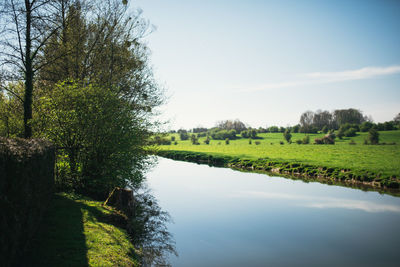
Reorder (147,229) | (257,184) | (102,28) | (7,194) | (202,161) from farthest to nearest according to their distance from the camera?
1. (202,161)
2. (257,184)
3. (102,28)
4. (147,229)
5. (7,194)

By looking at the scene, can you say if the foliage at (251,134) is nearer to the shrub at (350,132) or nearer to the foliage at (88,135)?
the shrub at (350,132)

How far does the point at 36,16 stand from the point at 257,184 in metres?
21.5

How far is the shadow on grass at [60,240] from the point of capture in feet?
22.2

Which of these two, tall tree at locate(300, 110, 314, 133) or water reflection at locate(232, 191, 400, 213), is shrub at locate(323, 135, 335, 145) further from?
tall tree at locate(300, 110, 314, 133)

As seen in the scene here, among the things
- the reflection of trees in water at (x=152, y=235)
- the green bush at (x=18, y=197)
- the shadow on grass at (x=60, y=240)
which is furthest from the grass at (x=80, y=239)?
the reflection of trees in water at (x=152, y=235)

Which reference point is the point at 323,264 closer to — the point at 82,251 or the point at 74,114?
the point at 82,251

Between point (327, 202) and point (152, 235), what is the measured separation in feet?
42.4

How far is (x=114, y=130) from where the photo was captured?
13.5 metres

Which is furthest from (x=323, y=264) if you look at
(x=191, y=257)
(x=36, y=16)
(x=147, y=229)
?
(x=36, y=16)

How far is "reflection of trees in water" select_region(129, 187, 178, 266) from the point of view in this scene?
10.0m

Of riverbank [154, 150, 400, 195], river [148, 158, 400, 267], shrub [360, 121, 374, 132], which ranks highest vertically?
shrub [360, 121, 374, 132]

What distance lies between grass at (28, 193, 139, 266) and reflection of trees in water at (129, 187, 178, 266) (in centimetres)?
105

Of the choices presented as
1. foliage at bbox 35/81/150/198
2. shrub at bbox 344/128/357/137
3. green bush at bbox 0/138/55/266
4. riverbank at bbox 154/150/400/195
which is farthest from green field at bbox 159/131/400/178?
green bush at bbox 0/138/55/266

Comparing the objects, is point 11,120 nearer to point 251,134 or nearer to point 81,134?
point 81,134
